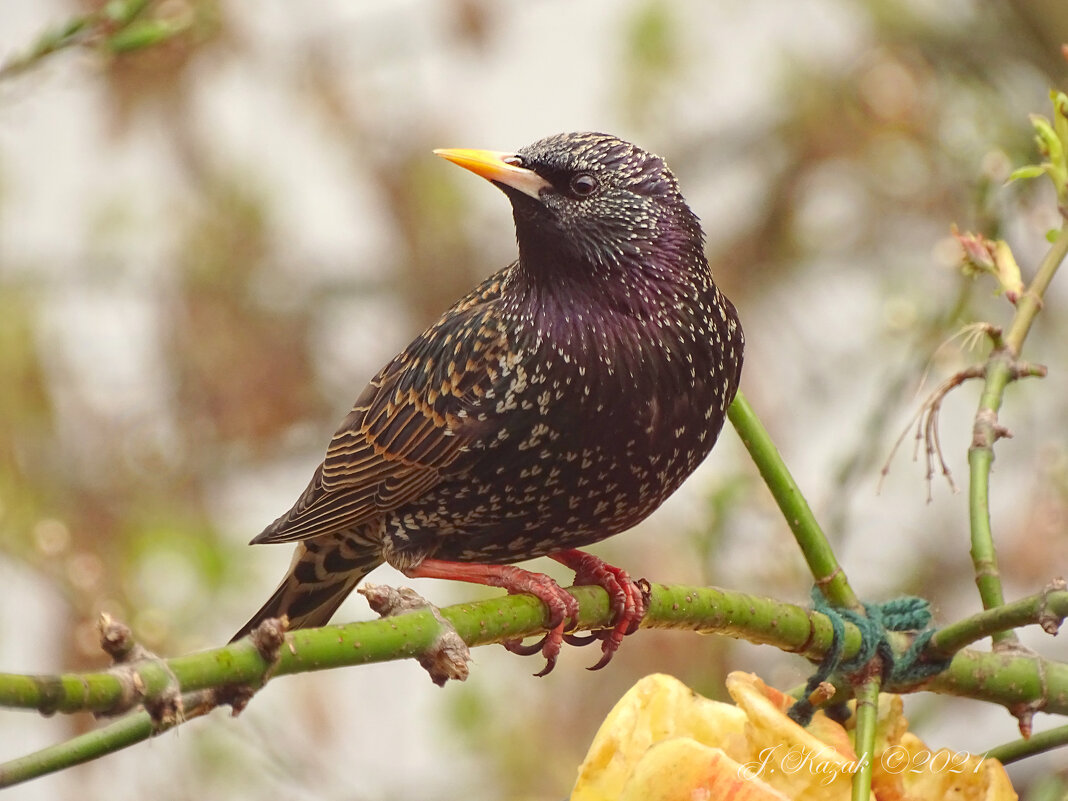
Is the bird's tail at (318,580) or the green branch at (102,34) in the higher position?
the green branch at (102,34)

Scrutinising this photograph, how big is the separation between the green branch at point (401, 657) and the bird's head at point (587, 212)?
1.55 feet

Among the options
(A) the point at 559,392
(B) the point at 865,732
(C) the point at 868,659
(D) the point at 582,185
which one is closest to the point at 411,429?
(A) the point at 559,392

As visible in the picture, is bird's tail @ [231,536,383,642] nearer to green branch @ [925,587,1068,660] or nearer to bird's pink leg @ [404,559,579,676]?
bird's pink leg @ [404,559,579,676]

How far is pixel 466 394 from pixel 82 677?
111cm

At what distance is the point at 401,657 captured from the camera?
1028 mm

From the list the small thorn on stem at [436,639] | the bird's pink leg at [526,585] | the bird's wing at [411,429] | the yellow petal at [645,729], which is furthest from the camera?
the bird's wing at [411,429]

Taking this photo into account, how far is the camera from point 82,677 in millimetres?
774

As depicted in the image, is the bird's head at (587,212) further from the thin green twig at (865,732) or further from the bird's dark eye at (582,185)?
the thin green twig at (865,732)

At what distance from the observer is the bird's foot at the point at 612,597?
63.8 inches

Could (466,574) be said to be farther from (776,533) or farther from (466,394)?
(776,533)

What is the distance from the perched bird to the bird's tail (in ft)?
0.61

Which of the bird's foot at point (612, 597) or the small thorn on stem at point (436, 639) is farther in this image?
the bird's foot at point (612, 597)

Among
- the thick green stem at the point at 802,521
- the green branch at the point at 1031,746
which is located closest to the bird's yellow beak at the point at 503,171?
the thick green stem at the point at 802,521

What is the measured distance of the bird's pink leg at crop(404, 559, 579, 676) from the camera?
1.57 meters
